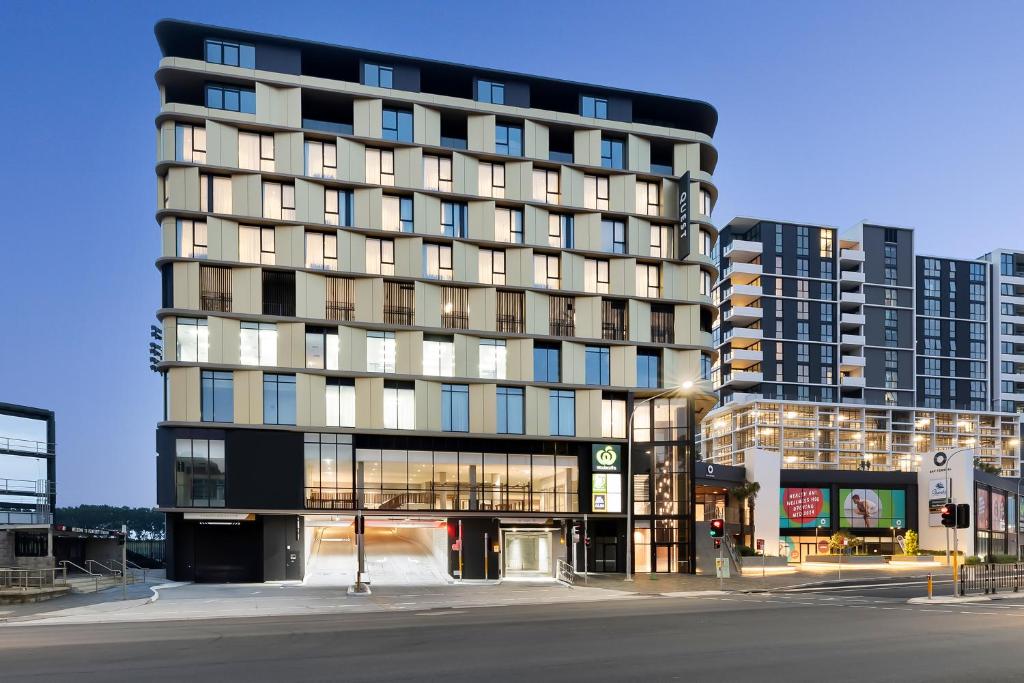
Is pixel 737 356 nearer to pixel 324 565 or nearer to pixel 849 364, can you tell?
pixel 849 364

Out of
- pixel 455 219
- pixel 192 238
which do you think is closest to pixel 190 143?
pixel 192 238

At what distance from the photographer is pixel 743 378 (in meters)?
136

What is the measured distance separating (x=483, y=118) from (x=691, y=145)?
15984mm

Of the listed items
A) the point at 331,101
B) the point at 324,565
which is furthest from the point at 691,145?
the point at 324,565

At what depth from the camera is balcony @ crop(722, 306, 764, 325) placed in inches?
5231

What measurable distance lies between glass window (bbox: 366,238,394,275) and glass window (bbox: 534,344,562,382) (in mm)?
11548

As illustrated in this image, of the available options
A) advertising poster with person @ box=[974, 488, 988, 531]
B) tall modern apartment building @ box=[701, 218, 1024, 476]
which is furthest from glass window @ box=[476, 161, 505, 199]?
tall modern apartment building @ box=[701, 218, 1024, 476]

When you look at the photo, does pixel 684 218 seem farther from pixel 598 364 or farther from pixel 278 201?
pixel 278 201

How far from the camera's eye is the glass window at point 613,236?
60.2 meters

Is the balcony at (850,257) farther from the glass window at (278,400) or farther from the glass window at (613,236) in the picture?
the glass window at (278,400)

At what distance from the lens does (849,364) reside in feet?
452

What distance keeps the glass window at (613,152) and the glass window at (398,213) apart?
14.7m

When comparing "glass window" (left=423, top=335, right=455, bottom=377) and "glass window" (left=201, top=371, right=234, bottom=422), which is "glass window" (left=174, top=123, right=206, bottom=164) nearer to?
"glass window" (left=201, top=371, right=234, bottom=422)

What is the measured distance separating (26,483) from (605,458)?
1504 inches
